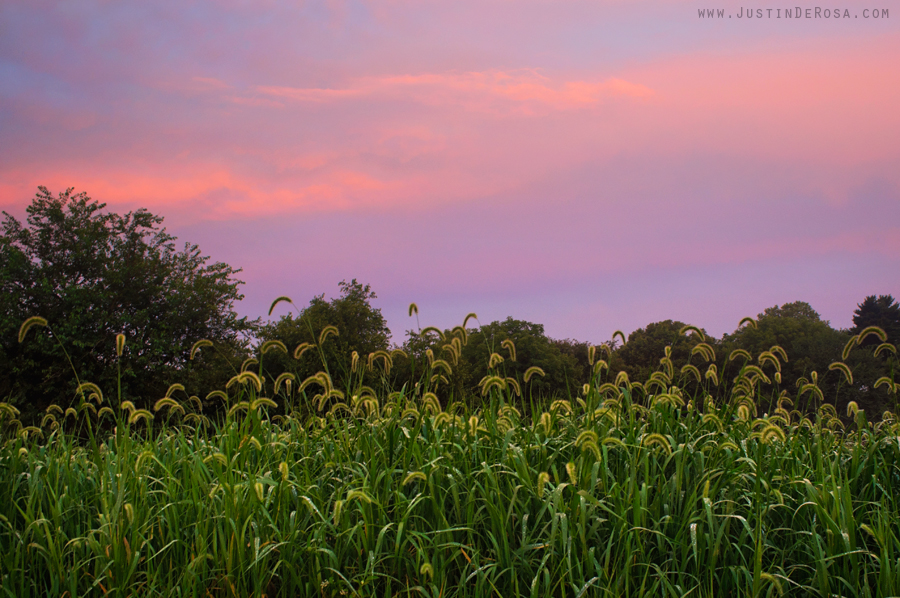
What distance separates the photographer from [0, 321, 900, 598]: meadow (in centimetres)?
421

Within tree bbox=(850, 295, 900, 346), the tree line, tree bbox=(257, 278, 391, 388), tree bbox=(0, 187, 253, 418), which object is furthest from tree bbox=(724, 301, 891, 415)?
tree bbox=(0, 187, 253, 418)

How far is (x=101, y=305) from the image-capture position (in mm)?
25781

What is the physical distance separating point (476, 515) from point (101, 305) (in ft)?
84.7

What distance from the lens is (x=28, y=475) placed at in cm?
592

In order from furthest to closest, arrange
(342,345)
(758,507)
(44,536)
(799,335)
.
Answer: (799,335) → (342,345) → (44,536) → (758,507)

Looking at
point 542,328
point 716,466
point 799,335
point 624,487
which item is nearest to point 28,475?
point 624,487

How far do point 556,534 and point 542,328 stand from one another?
90.2 feet

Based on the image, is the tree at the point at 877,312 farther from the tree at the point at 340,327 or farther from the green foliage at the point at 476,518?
the green foliage at the point at 476,518

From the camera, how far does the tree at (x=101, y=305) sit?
24.5m

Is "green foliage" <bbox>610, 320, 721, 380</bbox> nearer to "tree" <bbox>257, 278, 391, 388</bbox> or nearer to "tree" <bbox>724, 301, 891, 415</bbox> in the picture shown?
"tree" <bbox>724, 301, 891, 415</bbox>

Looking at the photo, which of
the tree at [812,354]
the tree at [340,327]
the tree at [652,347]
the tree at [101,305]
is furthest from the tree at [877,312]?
the tree at [101,305]

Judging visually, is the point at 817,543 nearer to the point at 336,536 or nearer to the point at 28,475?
the point at 336,536

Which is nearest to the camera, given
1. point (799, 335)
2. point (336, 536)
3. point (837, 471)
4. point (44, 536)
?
point (336, 536)

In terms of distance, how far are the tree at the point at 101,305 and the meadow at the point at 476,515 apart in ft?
65.6
